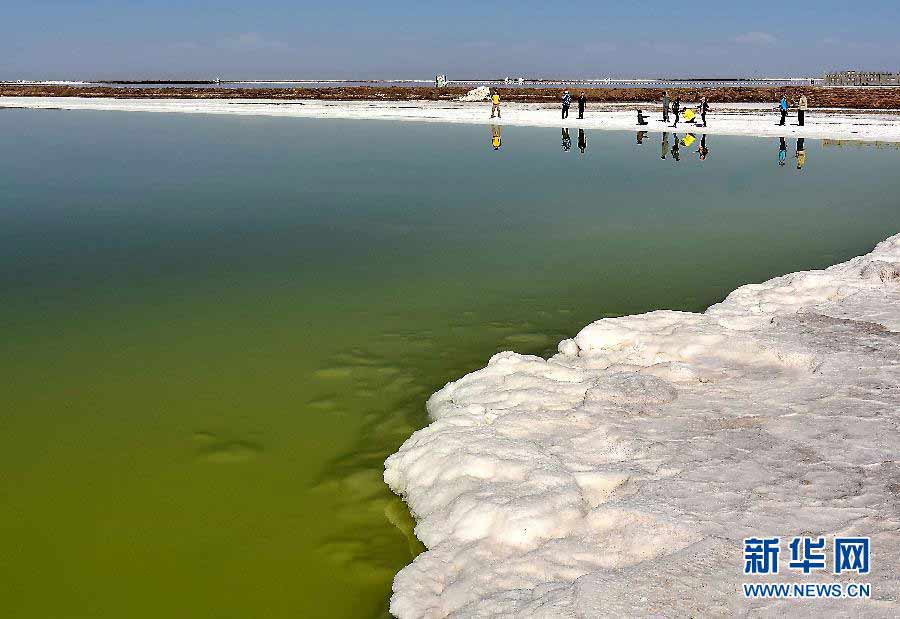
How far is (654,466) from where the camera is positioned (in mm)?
6777

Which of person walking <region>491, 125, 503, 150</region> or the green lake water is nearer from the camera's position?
the green lake water

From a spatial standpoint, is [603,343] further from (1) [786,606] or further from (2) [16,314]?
(2) [16,314]

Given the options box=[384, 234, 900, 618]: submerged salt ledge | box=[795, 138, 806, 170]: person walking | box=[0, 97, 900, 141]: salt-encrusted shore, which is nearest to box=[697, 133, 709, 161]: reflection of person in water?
box=[795, 138, 806, 170]: person walking

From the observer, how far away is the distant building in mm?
84444

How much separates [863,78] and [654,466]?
94.7 metres

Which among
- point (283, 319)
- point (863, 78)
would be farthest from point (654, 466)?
point (863, 78)

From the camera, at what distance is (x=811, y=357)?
28.7ft

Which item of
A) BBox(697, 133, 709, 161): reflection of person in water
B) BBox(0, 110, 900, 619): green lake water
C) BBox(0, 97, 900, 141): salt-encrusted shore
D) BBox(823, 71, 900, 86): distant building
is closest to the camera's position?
BBox(0, 110, 900, 619): green lake water

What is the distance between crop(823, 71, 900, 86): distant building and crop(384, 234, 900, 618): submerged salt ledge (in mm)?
88219

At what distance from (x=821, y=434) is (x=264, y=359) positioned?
662 cm

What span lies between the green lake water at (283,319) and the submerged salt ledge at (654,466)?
0.60 m

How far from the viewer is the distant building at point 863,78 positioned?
8444 centimetres

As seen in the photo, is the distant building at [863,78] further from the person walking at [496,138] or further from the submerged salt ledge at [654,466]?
the submerged salt ledge at [654,466]

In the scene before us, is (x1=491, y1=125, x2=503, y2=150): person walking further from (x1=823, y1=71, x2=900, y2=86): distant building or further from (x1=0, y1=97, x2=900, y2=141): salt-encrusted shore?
(x1=823, y1=71, x2=900, y2=86): distant building
